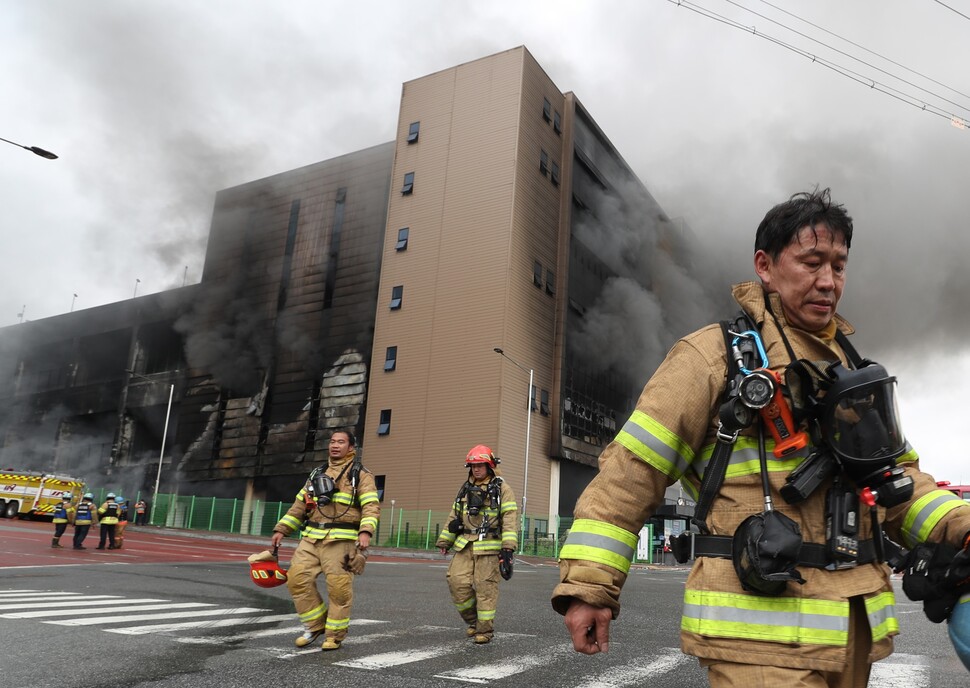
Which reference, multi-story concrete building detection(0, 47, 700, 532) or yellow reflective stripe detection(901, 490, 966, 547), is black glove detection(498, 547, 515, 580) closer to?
yellow reflective stripe detection(901, 490, 966, 547)

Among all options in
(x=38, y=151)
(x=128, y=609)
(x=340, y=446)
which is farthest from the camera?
(x=38, y=151)

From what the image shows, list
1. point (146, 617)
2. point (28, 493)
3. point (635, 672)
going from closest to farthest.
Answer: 1. point (635, 672)
2. point (146, 617)
3. point (28, 493)

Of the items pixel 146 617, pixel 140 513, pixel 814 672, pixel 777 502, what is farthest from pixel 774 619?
pixel 140 513

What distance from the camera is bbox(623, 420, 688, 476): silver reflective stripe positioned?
6.97 feet

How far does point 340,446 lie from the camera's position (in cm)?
662

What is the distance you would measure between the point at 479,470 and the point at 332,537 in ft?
5.80

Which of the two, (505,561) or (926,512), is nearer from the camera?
(926,512)

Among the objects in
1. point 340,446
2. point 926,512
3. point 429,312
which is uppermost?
point 429,312

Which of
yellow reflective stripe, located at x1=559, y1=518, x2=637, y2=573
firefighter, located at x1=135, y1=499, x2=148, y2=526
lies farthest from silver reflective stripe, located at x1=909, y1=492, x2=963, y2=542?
firefighter, located at x1=135, y1=499, x2=148, y2=526

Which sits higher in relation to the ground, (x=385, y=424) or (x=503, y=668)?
(x=385, y=424)

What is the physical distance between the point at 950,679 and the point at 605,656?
7.08ft

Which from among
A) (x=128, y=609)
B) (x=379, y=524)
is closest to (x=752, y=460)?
(x=128, y=609)

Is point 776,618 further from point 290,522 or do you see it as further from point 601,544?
point 290,522

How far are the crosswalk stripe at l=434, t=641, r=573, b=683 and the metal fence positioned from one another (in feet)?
81.0
